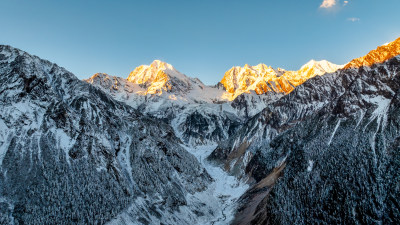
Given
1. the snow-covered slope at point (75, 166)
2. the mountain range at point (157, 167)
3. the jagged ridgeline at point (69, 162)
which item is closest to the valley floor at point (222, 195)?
the mountain range at point (157, 167)

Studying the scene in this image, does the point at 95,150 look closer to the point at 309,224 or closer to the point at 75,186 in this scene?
the point at 75,186

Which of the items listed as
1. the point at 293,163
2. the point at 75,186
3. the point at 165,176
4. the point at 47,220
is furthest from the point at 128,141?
the point at 293,163

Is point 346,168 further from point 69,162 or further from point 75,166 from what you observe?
point 69,162

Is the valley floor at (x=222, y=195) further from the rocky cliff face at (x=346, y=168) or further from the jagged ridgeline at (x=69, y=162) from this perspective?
the jagged ridgeline at (x=69, y=162)

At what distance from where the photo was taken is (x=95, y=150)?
7250 cm

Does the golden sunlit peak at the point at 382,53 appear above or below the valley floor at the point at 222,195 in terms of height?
above

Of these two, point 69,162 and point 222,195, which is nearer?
point 69,162

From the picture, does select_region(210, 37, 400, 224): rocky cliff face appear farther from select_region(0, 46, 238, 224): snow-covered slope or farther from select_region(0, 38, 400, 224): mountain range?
select_region(0, 46, 238, 224): snow-covered slope

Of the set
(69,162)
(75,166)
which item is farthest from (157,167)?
(69,162)

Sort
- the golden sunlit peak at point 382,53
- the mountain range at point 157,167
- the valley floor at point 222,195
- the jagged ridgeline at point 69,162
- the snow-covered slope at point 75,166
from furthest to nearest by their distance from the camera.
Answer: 1. the golden sunlit peak at point 382,53
2. the valley floor at point 222,195
3. the snow-covered slope at point 75,166
4. the jagged ridgeline at point 69,162
5. the mountain range at point 157,167

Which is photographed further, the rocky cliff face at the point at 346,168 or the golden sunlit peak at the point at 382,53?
the golden sunlit peak at the point at 382,53

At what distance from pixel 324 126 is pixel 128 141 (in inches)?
2367

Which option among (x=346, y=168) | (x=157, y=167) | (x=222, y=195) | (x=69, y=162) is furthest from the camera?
(x=222, y=195)

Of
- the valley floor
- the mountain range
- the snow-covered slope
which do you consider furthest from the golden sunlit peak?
the snow-covered slope
